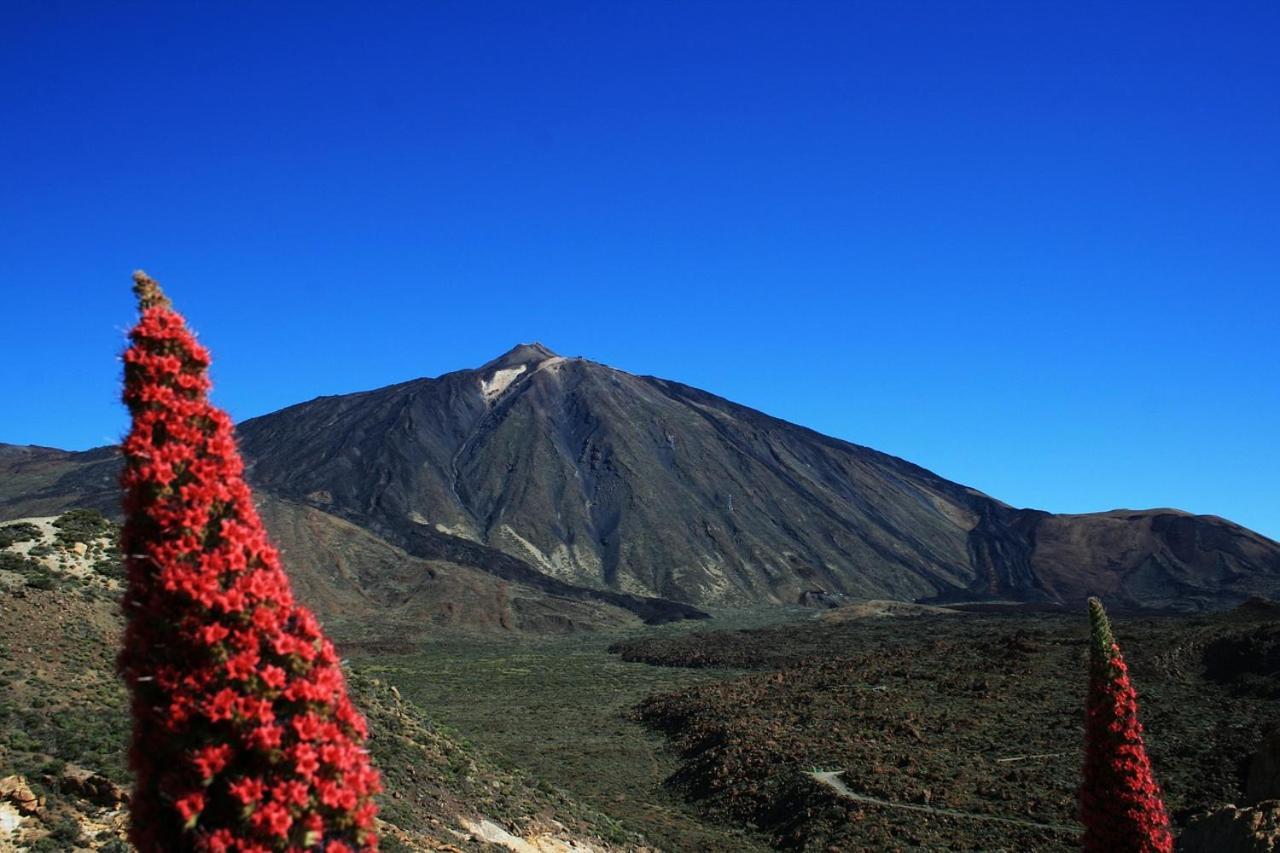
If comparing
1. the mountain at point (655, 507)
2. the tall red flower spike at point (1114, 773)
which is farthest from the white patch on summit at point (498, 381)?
the tall red flower spike at point (1114, 773)

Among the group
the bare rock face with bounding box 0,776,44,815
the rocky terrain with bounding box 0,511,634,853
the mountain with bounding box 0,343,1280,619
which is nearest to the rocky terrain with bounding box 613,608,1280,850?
the rocky terrain with bounding box 0,511,634,853

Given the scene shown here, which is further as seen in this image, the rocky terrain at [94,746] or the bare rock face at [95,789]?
the bare rock face at [95,789]

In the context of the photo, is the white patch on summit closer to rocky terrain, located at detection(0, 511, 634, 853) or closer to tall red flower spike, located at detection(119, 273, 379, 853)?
rocky terrain, located at detection(0, 511, 634, 853)

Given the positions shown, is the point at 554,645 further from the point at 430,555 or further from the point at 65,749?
the point at 65,749

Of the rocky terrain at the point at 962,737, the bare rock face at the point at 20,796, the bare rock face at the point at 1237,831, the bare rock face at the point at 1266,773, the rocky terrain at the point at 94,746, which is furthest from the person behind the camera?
the rocky terrain at the point at 962,737

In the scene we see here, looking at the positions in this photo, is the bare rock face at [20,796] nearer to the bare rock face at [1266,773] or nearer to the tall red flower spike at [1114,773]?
the tall red flower spike at [1114,773]

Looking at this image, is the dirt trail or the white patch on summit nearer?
the dirt trail
